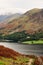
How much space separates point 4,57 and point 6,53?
2036mm

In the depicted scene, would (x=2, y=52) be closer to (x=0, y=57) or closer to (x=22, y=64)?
(x=0, y=57)

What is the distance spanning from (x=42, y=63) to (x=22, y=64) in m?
3.94

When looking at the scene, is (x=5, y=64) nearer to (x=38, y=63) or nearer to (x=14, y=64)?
(x=14, y=64)

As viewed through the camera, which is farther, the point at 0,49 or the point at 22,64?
the point at 0,49

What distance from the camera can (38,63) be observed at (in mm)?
48094

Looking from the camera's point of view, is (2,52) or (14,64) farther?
(2,52)

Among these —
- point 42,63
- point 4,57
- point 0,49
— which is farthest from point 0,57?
point 42,63

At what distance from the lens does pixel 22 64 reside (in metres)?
46.9

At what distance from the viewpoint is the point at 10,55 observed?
57.1 meters

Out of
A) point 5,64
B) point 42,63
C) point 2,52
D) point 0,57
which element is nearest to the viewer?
point 5,64

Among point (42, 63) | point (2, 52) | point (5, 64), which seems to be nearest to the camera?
point (5, 64)

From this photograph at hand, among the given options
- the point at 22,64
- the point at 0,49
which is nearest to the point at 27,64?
the point at 22,64

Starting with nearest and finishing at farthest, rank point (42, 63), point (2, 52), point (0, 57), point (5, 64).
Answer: point (5, 64) → point (42, 63) → point (0, 57) → point (2, 52)

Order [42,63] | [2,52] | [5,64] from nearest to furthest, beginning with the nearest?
1. [5,64]
2. [42,63]
3. [2,52]
